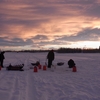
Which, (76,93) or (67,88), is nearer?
(76,93)

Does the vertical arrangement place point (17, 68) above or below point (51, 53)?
below

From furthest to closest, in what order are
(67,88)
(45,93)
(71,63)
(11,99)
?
(71,63) → (67,88) → (45,93) → (11,99)

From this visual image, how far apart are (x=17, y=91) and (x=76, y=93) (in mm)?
2409

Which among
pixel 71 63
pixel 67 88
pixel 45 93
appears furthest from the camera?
pixel 71 63

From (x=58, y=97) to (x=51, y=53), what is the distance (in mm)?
11844

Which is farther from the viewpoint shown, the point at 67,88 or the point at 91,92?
the point at 67,88

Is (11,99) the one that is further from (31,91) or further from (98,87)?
(98,87)

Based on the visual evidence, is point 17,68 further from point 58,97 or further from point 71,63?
point 58,97

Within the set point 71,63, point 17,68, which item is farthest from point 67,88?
point 71,63

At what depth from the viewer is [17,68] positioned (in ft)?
54.9

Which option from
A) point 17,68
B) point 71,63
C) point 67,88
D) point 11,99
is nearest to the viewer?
point 11,99

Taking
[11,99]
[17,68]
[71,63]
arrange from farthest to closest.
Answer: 1. [71,63]
2. [17,68]
3. [11,99]

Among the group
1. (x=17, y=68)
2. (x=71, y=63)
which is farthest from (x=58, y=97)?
(x=71, y=63)

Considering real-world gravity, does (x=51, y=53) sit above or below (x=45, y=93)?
above
